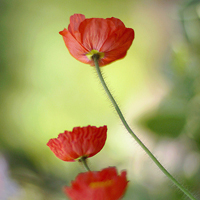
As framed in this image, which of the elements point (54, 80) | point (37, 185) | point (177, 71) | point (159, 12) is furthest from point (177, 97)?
point (37, 185)

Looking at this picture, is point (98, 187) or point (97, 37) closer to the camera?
point (98, 187)

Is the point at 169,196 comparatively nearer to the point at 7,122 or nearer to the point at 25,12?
the point at 7,122

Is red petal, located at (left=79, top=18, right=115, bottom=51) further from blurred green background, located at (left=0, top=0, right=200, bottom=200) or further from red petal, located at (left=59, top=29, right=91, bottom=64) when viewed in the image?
blurred green background, located at (left=0, top=0, right=200, bottom=200)

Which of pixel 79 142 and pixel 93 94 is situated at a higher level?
pixel 93 94

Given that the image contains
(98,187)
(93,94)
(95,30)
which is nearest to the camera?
(98,187)

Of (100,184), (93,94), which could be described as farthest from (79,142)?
(93,94)

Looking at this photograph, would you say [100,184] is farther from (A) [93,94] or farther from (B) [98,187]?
(A) [93,94]

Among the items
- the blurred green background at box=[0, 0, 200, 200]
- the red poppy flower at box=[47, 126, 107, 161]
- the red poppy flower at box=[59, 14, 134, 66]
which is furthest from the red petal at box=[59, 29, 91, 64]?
the blurred green background at box=[0, 0, 200, 200]
